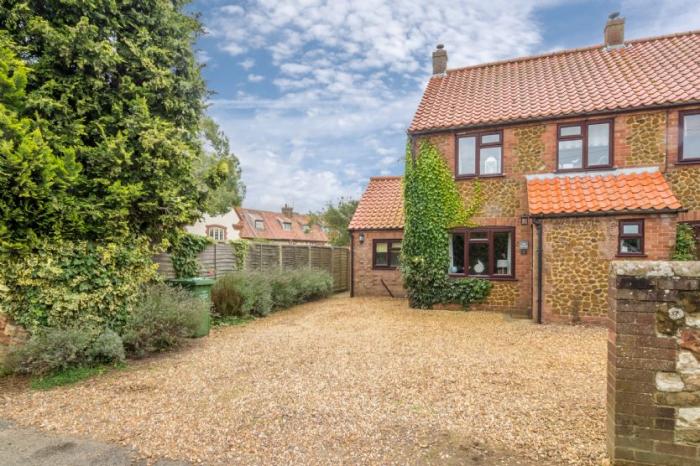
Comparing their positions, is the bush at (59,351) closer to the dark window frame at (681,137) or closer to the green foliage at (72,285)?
the green foliage at (72,285)

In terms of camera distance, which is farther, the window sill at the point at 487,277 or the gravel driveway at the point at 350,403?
the window sill at the point at 487,277


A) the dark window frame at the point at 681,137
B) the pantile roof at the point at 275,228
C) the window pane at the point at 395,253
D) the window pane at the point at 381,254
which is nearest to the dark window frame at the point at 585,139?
the dark window frame at the point at 681,137

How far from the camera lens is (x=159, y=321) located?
6707 millimetres

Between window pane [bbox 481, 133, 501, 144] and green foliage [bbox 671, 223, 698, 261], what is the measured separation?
5.00 meters

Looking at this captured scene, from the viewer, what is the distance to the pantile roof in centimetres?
3594

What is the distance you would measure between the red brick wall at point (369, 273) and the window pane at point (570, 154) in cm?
616

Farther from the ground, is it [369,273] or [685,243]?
[685,243]

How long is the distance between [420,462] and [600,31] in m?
15.8

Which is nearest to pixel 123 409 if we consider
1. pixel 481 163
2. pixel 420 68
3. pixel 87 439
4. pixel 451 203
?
pixel 87 439

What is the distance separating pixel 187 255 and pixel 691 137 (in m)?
13.3

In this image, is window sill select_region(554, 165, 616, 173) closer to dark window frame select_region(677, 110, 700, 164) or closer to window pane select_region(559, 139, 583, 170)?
window pane select_region(559, 139, 583, 170)

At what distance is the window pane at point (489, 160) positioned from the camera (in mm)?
11742

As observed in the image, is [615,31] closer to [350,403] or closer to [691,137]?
[691,137]

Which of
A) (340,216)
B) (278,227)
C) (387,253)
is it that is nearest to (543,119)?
(387,253)
